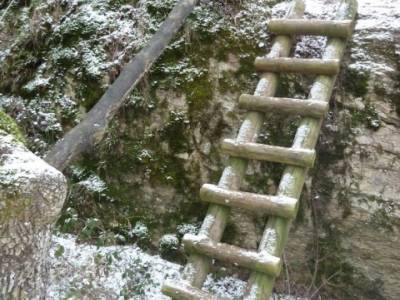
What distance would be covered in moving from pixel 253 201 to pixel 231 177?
254 millimetres

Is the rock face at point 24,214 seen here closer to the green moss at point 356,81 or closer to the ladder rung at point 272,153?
the ladder rung at point 272,153

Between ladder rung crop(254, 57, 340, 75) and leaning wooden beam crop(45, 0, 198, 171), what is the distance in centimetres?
79

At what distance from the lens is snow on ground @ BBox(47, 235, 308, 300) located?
123 inches

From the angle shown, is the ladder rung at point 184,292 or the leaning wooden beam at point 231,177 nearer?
the ladder rung at point 184,292

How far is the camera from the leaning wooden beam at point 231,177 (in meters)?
2.66

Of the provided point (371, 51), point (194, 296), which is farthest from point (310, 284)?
point (371, 51)

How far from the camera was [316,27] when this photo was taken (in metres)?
3.24

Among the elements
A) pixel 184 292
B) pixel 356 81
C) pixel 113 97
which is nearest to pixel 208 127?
pixel 113 97

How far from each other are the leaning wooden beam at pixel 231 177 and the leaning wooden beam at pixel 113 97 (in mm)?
817

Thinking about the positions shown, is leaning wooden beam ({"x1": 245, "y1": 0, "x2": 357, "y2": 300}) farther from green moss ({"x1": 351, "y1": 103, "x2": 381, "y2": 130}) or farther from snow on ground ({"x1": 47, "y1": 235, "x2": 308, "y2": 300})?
snow on ground ({"x1": 47, "y1": 235, "x2": 308, "y2": 300})

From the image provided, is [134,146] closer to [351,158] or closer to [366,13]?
[351,158]

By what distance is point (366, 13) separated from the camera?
138 inches

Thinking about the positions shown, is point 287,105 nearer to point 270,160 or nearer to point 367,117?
point 270,160

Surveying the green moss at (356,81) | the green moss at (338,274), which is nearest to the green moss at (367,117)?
the green moss at (356,81)
